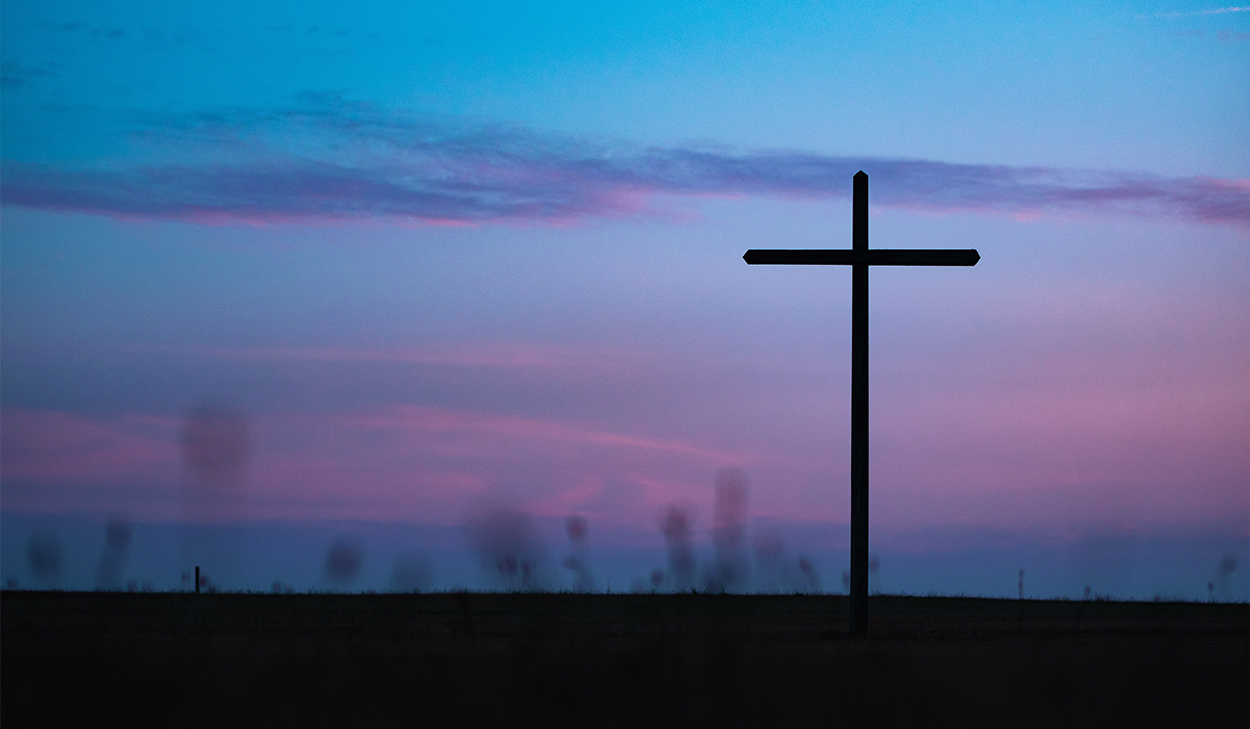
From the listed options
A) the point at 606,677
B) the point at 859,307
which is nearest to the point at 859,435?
the point at 859,307

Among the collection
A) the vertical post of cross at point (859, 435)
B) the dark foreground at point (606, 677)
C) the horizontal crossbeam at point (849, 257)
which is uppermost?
the horizontal crossbeam at point (849, 257)

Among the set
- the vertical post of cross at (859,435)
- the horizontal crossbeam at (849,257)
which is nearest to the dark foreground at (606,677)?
the vertical post of cross at (859,435)

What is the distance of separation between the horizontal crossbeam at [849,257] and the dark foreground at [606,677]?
553cm

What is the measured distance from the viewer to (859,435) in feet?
60.0

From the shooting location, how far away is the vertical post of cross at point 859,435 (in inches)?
715

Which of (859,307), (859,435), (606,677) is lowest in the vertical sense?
(606,677)

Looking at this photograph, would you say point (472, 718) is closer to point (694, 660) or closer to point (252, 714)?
point (252, 714)

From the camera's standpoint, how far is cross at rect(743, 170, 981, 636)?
18.2m

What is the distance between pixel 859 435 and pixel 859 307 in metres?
1.92

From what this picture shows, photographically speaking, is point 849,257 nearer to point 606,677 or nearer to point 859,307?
point 859,307

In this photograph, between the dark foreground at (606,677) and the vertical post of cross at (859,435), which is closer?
the dark foreground at (606,677)

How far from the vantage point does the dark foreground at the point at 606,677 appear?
1086 centimetres

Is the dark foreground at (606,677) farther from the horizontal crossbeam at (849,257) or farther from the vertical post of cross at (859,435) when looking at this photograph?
the horizontal crossbeam at (849,257)

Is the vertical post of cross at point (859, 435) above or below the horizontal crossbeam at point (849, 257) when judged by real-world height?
below
